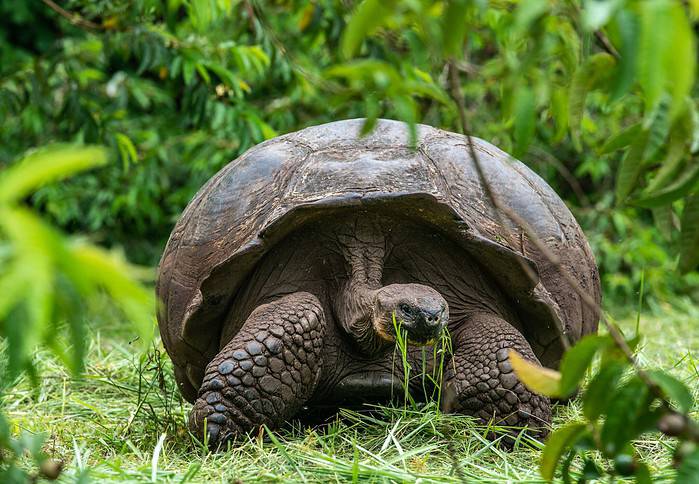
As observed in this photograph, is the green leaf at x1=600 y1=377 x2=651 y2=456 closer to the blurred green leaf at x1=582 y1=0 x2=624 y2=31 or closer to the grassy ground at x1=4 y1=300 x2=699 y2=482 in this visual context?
the grassy ground at x1=4 y1=300 x2=699 y2=482

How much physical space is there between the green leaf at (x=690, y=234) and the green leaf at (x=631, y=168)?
101mm

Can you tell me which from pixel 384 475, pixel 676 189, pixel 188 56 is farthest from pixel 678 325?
pixel 676 189

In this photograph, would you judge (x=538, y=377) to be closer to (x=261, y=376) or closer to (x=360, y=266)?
(x=261, y=376)

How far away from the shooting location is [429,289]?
2.56 m

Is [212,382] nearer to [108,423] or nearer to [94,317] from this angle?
[108,423]

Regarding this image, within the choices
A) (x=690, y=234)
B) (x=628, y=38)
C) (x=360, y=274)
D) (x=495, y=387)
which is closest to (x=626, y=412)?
(x=690, y=234)

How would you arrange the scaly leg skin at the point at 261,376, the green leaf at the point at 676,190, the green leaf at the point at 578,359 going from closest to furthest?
the green leaf at the point at 578,359
the green leaf at the point at 676,190
the scaly leg skin at the point at 261,376

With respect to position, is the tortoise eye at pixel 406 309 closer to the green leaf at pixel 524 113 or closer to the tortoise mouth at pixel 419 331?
the tortoise mouth at pixel 419 331

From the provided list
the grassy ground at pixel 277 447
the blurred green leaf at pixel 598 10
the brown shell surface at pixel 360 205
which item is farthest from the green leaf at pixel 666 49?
the brown shell surface at pixel 360 205

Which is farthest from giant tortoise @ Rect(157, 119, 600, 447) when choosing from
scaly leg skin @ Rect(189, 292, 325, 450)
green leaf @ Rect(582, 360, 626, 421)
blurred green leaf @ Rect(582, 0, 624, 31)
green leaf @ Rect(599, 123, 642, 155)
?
blurred green leaf @ Rect(582, 0, 624, 31)

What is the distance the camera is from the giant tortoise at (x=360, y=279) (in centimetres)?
259

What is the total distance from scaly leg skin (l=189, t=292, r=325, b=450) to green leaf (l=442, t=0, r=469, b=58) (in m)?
1.42

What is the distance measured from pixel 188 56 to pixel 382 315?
274 centimetres

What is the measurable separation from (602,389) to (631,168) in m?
0.39
